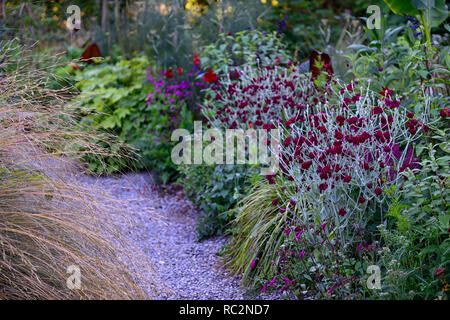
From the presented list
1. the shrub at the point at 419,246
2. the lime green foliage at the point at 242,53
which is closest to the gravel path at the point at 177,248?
the shrub at the point at 419,246

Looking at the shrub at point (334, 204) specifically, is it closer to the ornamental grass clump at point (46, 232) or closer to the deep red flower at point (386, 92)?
the deep red flower at point (386, 92)

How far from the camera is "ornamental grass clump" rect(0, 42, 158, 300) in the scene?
255 cm

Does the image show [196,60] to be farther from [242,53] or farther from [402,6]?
[402,6]

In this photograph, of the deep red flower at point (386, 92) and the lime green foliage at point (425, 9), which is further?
the lime green foliage at point (425, 9)

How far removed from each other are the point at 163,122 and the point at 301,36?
13.8 feet

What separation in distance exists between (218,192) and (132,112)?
2.40 meters

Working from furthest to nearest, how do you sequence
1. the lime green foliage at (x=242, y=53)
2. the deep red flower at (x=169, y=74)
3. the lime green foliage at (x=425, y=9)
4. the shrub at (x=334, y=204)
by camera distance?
the deep red flower at (x=169, y=74) < the lime green foliage at (x=242, y=53) < the lime green foliage at (x=425, y=9) < the shrub at (x=334, y=204)

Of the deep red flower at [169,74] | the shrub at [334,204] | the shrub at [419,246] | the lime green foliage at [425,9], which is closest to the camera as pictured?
the shrub at [419,246]

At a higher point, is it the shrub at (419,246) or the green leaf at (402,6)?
the green leaf at (402,6)

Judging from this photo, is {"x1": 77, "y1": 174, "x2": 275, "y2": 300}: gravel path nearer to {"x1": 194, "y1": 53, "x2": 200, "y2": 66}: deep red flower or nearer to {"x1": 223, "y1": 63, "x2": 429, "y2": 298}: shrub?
{"x1": 223, "y1": 63, "x2": 429, "y2": 298}: shrub

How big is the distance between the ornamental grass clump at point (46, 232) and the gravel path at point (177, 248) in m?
0.25

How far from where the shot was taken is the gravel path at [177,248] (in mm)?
3305
